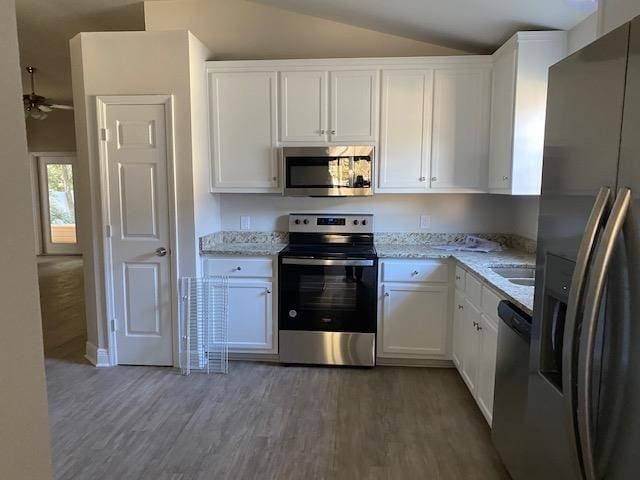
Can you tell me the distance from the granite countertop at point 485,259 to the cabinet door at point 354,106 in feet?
3.06

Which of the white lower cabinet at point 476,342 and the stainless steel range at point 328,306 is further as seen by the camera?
the stainless steel range at point 328,306

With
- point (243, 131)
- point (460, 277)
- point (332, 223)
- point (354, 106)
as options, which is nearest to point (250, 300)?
point (332, 223)

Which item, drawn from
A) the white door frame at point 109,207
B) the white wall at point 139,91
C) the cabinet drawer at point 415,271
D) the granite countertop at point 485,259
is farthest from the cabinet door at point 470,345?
the white door frame at point 109,207

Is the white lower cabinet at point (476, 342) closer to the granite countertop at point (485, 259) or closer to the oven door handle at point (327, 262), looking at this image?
the granite countertop at point (485, 259)

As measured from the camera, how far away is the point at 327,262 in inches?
127

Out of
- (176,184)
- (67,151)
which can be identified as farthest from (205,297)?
(67,151)

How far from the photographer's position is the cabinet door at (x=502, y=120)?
2.87m

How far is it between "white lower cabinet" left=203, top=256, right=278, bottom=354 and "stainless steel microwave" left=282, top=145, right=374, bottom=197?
2.22 feet

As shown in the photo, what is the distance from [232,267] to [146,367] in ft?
3.47

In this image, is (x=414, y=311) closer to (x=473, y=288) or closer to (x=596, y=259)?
(x=473, y=288)

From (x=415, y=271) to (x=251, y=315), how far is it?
1339 mm

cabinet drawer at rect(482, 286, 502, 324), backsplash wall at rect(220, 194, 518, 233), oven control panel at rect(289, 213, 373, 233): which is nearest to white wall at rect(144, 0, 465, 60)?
backsplash wall at rect(220, 194, 518, 233)

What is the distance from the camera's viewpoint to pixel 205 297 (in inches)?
132

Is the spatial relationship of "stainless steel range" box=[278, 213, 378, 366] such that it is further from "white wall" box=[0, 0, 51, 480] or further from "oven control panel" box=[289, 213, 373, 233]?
"white wall" box=[0, 0, 51, 480]
